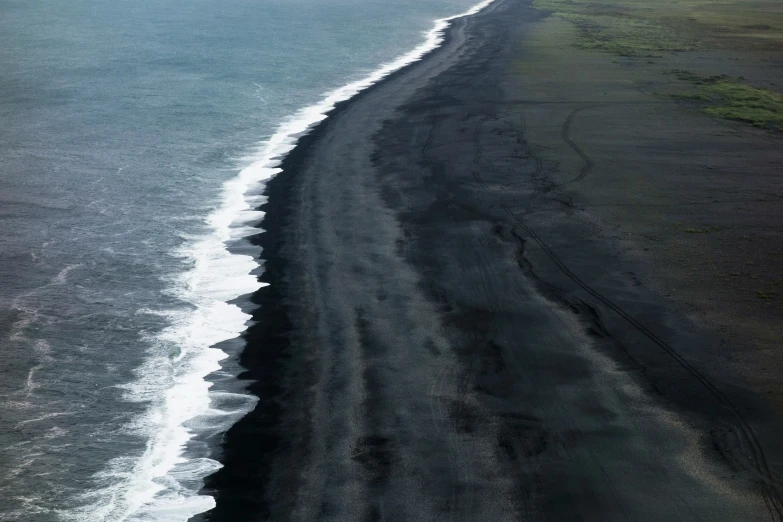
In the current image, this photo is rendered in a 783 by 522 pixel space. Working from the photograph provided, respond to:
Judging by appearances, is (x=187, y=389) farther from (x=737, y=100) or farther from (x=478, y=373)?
(x=737, y=100)

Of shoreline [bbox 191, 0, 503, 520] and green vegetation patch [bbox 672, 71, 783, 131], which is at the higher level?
green vegetation patch [bbox 672, 71, 783, 131]

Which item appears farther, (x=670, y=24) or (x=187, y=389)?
(x=670, y=24)

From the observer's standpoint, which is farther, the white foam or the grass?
the grass

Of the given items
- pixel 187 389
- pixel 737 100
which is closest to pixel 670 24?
pixel 737 100

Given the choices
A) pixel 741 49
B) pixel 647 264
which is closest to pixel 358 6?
Answer: pixel 741 49

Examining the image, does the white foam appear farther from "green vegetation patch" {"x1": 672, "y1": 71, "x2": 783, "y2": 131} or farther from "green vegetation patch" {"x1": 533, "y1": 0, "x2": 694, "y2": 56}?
"green vegetation patch" {"x1": 533, "y1": 0, "x2": 694, "y2": 56}

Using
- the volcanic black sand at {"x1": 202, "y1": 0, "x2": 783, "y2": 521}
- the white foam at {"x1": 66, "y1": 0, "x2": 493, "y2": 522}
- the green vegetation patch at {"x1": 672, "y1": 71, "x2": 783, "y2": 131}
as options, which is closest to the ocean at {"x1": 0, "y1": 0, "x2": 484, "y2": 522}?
the white foam at {"x1": 66, "y1": 0, "x2": 493, "y2": 522}

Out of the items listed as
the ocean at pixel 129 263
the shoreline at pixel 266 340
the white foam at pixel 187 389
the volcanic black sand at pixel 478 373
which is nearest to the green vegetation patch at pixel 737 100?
the volcanic black sand at pixel 478 373
